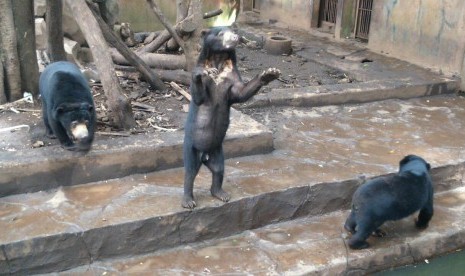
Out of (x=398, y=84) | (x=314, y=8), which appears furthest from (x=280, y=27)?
(x=398, y=84)

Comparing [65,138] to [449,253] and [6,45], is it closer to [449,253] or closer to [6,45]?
[6,45]

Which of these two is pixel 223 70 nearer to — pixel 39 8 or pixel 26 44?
pixel 26 44

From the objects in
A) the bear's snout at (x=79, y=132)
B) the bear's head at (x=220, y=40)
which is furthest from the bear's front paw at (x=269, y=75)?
the bear's snout at (x=79, y=132)

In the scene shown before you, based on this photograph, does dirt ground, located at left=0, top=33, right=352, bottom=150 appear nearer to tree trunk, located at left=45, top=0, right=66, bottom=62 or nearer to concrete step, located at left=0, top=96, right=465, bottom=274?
tree trunk, located at left=45, top=0, right=66, bottom=62

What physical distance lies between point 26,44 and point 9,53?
265 millimetres

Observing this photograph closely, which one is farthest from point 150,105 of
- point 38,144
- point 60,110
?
point 60,110

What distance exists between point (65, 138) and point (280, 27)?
373 inches

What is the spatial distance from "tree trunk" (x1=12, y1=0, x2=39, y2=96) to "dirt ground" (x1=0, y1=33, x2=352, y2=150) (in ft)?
1.07

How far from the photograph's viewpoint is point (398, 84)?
8.08 m

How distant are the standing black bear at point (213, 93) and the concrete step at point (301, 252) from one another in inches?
19.9

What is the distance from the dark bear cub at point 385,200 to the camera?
4184 millimetres

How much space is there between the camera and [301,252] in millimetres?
4379

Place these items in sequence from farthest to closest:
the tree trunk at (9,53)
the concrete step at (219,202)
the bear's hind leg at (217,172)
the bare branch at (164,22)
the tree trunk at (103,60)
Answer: the bare branch at (164,22) < the tree trunk at (9,53) < the tree trunk at (103,60) < the bear's hind leg at (217,172) < the concrete step at (219,202)

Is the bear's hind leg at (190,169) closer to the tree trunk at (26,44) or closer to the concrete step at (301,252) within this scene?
the concrete step at (301,252)
